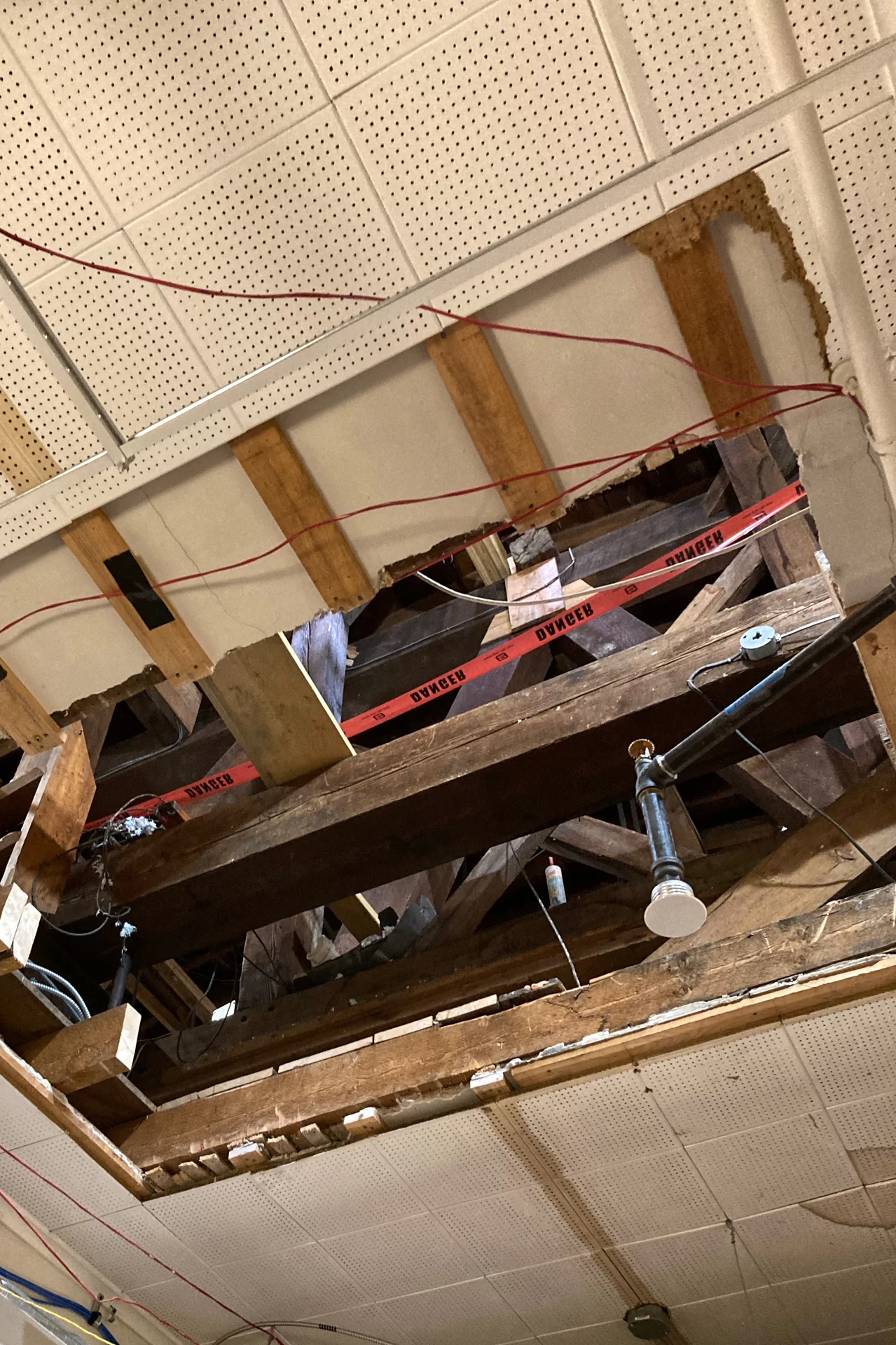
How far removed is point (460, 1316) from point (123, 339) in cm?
346

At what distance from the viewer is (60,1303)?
3500mm

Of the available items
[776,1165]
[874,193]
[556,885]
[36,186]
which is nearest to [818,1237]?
[776,1165]

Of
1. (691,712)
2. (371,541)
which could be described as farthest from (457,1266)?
(371,541)

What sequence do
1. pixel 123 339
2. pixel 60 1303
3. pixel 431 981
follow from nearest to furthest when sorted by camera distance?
1. pixel 123 339
2. pixel 60 1303
3. pixel 431 981

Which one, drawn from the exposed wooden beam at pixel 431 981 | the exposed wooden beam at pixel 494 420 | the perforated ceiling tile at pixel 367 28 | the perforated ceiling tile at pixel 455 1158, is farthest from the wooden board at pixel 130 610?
the exposed wooden beam at pixel 431 981

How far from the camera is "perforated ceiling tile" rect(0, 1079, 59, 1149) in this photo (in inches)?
126

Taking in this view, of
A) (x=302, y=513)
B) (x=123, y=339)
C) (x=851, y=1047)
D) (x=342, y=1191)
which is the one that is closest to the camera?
(x=123, y=339)

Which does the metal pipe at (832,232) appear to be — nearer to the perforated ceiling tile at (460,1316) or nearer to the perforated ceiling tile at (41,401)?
the perforated ceiling tile at (41,401)

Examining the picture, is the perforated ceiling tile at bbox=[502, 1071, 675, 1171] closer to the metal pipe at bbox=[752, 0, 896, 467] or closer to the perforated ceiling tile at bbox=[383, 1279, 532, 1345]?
the perforated ceiling tile at bbox=[383, 1279, 532, 1345]

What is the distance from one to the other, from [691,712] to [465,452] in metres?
1.21

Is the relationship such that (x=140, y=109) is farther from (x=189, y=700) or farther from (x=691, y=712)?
(x=189, y=700)

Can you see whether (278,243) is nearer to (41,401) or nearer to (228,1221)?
(41,401)

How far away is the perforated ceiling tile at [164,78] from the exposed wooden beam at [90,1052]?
2.47 m

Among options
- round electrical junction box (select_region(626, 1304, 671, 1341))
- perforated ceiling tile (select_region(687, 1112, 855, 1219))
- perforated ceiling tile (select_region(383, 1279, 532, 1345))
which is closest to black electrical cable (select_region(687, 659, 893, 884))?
perforated ceiling tile (select_region(687, 1112, 855, 1219))
